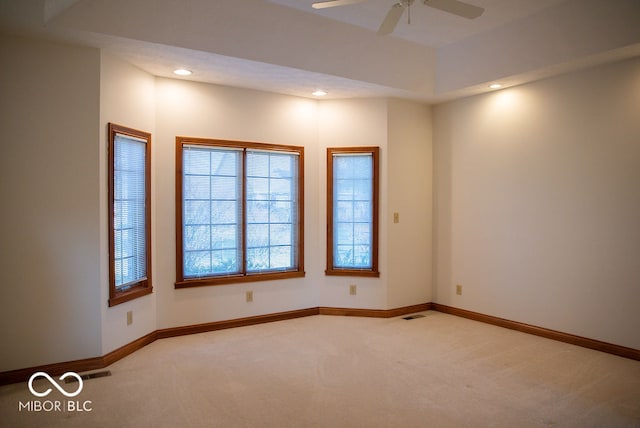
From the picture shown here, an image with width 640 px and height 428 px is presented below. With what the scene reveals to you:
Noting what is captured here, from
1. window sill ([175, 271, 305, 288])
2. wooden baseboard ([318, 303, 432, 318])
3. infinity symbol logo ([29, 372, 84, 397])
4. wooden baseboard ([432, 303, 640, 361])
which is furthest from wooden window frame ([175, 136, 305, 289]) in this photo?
wooden baseboard ([432, 303, 640, 361])

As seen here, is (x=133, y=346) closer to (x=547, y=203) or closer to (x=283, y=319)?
(x=283, y=319)

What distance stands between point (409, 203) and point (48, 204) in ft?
12.5

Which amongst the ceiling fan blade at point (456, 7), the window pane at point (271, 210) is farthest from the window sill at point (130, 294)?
the ceiling fan blade at point (456, 7)

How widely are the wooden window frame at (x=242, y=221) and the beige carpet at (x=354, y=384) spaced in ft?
1.86

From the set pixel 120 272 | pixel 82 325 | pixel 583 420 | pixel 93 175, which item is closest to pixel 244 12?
pixel 93 175

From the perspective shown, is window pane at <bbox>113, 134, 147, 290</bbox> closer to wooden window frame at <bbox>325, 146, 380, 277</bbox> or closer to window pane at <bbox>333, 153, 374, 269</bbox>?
wooden window frame at <bbox>325, 146, 380, 277</bbox>

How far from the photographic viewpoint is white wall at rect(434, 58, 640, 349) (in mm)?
3830

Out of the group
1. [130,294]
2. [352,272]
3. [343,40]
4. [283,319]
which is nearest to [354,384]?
[283,319]

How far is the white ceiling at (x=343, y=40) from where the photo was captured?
327 centimetres

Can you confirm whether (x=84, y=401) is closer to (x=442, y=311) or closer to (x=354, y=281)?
(x=354, y=281)

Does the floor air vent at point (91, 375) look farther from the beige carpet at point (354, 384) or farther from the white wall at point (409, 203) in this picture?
the white wall at point (409, 203)

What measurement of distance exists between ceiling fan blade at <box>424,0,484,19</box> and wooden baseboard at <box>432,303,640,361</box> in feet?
10.3

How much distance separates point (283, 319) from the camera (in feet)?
16.4

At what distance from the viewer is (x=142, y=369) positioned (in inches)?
139
